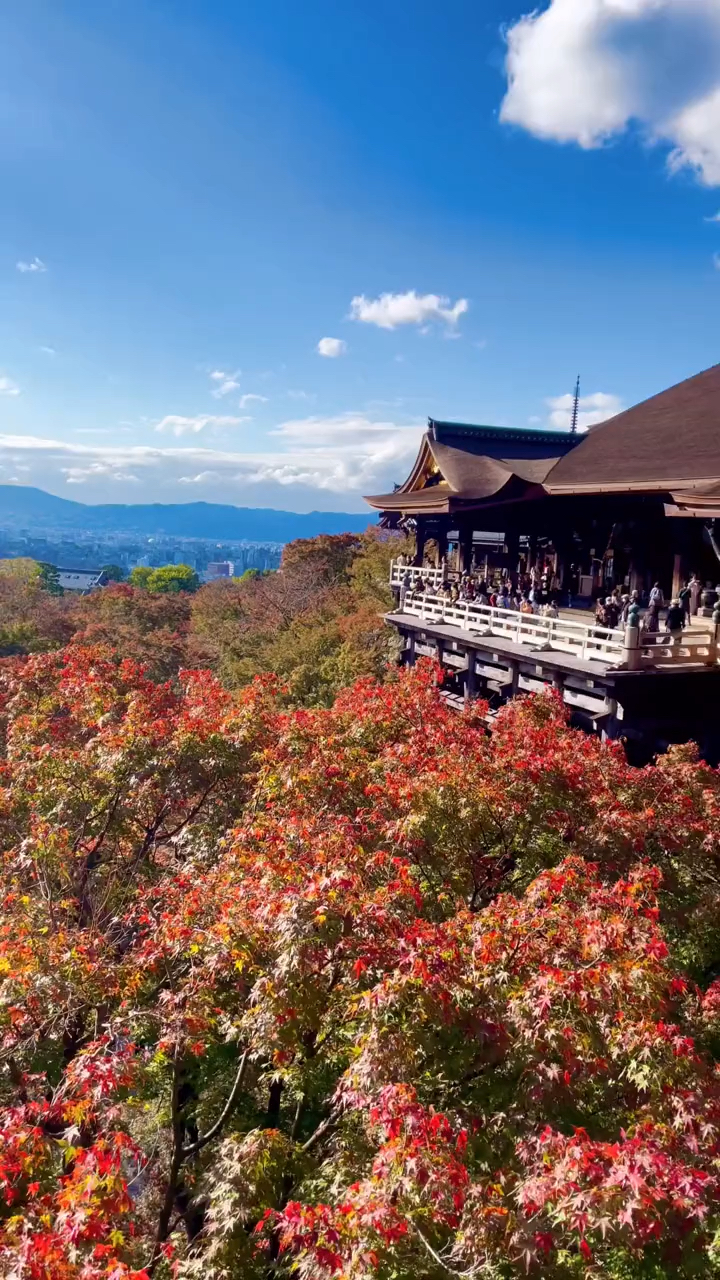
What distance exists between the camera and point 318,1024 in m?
5.39

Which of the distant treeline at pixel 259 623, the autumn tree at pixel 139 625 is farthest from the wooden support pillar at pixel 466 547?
the autumn tree at pixel 139 625

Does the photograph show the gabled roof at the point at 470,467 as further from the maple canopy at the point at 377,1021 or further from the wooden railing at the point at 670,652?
the maple canopy at the point at 377,1021

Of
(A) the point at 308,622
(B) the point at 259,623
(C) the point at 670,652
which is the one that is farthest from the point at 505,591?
(B) the point at 259,623

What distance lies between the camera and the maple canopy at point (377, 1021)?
160 inches

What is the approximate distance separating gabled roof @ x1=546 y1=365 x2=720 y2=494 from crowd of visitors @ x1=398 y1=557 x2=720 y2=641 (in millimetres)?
2197

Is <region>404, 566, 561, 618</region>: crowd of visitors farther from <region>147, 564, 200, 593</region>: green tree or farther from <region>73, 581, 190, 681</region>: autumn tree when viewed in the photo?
<region>147, 564, 200, 593</region>: green tree

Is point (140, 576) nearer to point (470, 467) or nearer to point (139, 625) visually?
point (139, 625)

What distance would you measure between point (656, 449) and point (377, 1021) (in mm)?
16059

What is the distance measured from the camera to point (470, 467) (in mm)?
22078

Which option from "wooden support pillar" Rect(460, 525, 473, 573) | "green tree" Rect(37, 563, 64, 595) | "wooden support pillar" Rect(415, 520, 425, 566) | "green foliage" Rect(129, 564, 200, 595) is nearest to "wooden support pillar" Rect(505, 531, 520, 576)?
"wooden support pillar" Rect(460, 525, 473, 573)

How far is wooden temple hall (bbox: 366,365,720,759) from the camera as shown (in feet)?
40.1

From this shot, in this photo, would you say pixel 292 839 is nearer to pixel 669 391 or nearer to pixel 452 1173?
pixel 452 1173

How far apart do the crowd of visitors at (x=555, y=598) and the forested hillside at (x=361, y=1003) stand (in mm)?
3458

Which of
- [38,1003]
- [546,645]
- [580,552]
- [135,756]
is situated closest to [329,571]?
[580,552]
